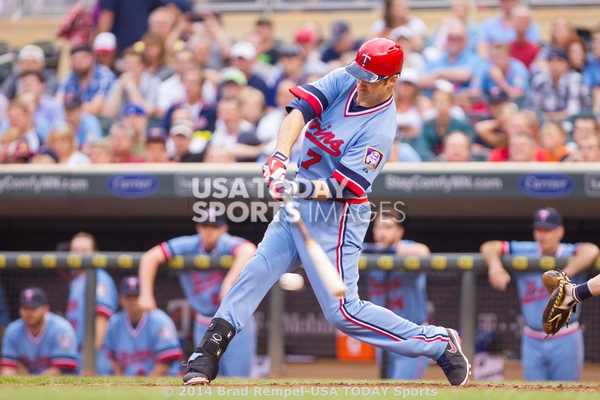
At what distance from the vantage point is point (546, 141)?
6281 millimetres

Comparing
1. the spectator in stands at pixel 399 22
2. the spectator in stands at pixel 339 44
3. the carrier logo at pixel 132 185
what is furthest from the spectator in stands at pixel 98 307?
the spectator in stands at pixel 399 22

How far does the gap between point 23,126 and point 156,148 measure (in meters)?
1.58

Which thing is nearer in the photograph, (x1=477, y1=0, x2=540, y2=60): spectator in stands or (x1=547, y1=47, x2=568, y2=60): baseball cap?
(x1=547, y1=47, x2=568, y2=60): baseball cap

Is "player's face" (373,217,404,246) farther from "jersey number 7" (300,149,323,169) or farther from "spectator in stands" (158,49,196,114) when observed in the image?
"spectator in stands" (158,49,196,114)

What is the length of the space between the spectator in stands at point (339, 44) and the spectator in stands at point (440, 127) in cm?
161

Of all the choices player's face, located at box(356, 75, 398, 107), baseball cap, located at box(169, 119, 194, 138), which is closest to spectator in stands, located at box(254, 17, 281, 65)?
baseball cap, located at box(169, 119, 194, 138)

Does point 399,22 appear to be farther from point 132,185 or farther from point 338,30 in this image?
point 132,185

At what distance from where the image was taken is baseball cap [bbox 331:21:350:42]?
26.8 ft

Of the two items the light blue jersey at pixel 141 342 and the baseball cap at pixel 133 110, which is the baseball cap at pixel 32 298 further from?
the baseball cap at pixel 133 110

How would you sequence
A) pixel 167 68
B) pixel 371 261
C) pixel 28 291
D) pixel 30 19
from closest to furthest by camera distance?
pixel 371 261
pixel 28 291
pixel 167 68
pixel 30 19

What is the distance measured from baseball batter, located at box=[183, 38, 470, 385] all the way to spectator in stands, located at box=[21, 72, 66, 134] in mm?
4783

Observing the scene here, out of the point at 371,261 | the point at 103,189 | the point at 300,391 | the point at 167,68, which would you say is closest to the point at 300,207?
the point at 300,391

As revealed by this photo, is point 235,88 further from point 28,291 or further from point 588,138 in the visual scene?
point 588,138

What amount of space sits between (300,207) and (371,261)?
219 cm
